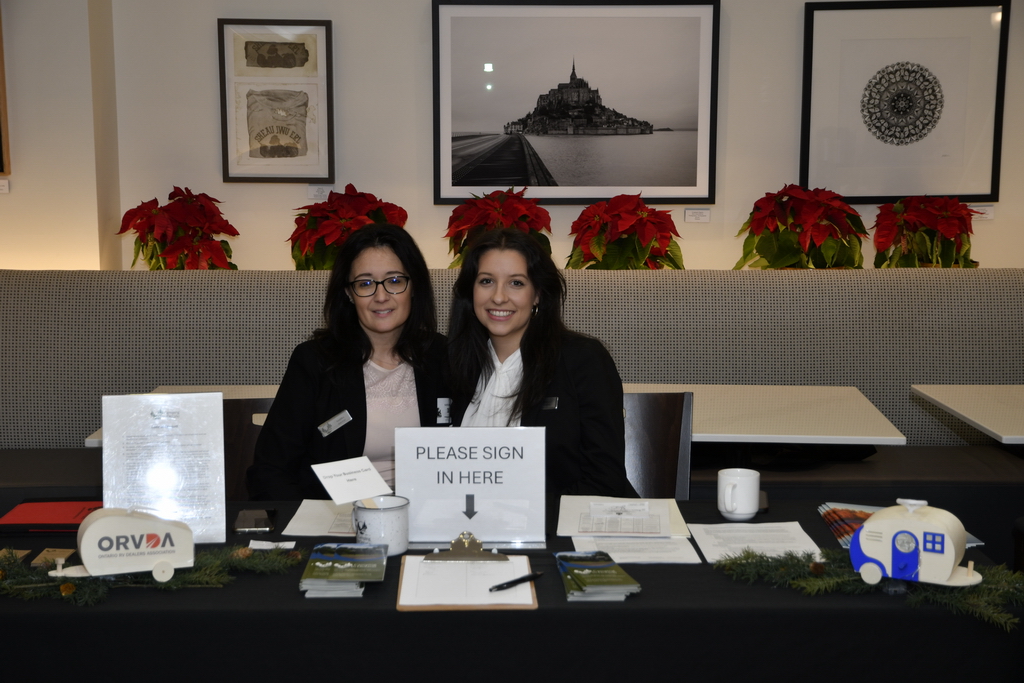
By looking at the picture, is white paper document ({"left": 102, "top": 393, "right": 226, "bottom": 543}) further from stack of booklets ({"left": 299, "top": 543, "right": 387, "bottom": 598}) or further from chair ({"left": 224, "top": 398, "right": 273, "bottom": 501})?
chair ({"left": 224, "top": 398, "right": 273, "bottom": 501})

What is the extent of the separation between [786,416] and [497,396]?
0.87m

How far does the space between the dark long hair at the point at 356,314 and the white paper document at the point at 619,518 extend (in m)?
0.68

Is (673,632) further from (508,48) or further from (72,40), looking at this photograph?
(72,40)

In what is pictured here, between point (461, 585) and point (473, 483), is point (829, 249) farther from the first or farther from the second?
point (461, 585)

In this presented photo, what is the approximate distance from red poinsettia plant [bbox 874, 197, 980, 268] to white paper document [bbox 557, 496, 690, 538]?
222 centimetres

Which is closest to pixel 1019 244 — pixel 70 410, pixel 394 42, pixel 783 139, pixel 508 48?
pixel 783 139

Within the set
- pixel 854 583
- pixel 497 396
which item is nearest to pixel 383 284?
pixel 497 396

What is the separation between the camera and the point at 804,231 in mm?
3039

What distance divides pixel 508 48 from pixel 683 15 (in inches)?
30.1

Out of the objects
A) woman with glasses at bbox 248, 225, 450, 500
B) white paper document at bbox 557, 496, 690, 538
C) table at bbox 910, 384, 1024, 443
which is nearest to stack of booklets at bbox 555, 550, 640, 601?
white paper document at bbox 557, 496, 690, 538

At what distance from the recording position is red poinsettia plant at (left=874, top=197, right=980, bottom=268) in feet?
10.3

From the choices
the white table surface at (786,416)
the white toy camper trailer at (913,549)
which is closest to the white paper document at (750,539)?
the white toy camper trailer at (913,549)

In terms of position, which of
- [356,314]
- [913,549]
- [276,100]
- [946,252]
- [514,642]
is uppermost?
[276,100]

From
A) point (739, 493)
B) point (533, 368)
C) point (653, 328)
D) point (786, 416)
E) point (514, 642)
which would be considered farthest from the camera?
point (653, 328)
